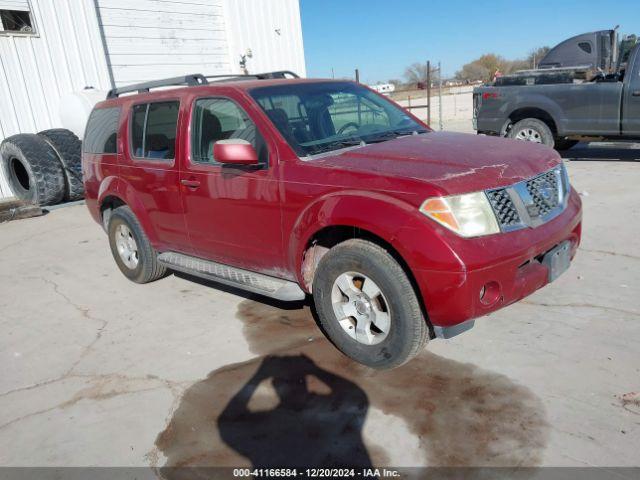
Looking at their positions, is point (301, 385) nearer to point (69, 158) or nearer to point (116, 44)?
point (69, 158)

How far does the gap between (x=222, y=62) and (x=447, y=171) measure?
11.4m

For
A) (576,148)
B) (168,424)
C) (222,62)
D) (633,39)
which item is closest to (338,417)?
(168,424)

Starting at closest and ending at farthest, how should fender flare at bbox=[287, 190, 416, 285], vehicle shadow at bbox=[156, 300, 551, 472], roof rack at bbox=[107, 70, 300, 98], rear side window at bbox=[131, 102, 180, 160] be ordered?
vehicle shadow at bbox=[156, 300, 551, 472] < fender flare at bbox=[287, 190, 416, 285] < rear side window at bbox=[131, 102, 180, 160] < roof rack at bbox=[107, 70, 300, 98]

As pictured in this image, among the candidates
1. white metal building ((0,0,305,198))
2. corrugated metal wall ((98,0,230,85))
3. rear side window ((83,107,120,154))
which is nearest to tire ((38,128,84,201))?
white metal building ((0,0,305,198))

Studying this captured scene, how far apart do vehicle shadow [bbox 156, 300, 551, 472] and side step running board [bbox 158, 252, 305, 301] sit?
1.43 feet

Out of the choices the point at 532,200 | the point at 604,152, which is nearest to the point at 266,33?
the point at 604,152

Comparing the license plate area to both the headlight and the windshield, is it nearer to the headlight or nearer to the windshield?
the headlight

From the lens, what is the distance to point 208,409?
317 cm

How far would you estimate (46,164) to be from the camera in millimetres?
9430

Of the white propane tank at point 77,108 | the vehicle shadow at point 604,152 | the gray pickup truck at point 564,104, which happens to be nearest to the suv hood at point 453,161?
the gray pickup truck at point 564,104

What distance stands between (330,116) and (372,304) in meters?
1.67

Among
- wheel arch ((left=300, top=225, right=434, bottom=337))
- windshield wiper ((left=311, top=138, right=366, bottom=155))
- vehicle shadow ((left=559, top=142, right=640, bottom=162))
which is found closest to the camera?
wheel arch ((left=300, top=225, right=434, bottom=337))

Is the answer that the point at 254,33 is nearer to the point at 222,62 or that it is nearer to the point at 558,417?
the point at 222,62

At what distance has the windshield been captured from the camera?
384 centimetres
